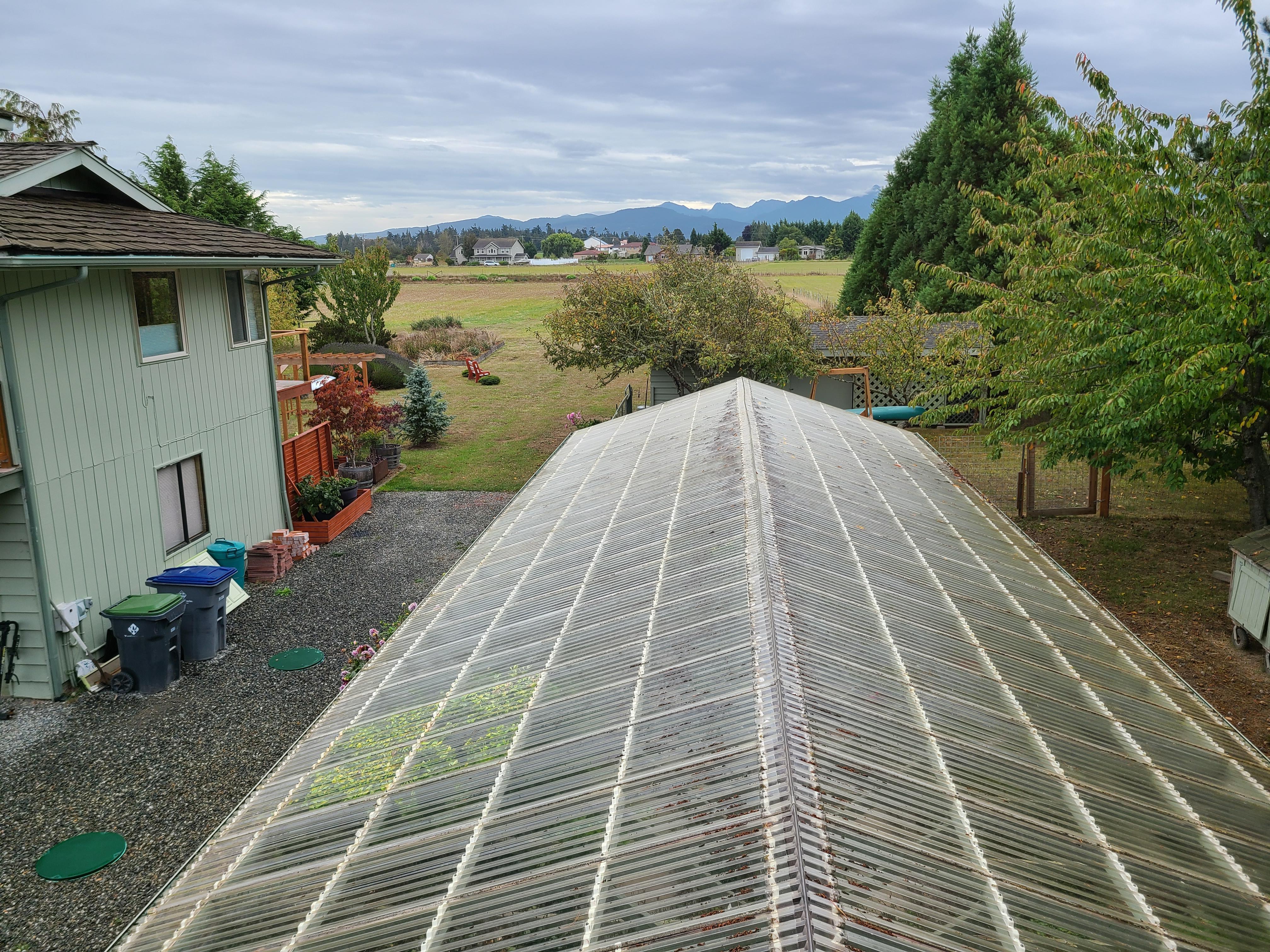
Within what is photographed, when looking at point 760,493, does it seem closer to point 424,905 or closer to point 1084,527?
point 424,905

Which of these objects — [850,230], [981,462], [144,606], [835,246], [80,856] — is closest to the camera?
[80,856]

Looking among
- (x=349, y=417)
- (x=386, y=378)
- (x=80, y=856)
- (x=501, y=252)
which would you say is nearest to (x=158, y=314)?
(x=349, y=417)

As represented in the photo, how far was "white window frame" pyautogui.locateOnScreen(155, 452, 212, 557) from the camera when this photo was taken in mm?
12562

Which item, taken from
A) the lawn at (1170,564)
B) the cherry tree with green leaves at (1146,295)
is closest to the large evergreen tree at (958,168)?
the lawn at (1170,564)

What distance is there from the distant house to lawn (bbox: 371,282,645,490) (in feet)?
352

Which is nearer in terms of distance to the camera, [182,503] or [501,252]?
[182,503]

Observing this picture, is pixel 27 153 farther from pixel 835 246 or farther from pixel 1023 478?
pixel 835 246

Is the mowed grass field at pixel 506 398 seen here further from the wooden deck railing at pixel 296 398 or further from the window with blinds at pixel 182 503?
the window with blinds at pixel 182 503

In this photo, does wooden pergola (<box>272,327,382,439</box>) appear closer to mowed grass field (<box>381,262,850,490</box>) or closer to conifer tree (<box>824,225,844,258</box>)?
mowed grass field (<box>381,262,850,490</box>)

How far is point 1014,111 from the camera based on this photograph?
34469mm

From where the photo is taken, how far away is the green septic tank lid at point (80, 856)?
745 centimetres

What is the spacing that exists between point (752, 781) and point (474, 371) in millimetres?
36674

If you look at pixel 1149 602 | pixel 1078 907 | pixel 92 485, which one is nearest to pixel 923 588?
pixel 1078 907

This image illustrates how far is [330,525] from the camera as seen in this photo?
17000 millimetres
